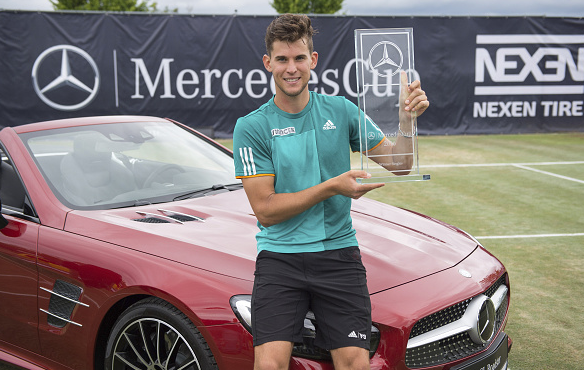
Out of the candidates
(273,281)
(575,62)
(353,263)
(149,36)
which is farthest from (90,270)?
(575,62)

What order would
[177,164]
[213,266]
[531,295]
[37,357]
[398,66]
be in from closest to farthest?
1. [213,266]
2. [398,66]
3. [37,357]
4. [177,164]
5. [531,295]

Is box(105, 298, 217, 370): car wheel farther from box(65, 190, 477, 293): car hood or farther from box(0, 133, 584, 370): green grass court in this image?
box(0, 133, 584, 370): green grass court

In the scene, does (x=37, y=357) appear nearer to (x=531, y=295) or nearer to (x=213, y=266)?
(x=213, y=266)

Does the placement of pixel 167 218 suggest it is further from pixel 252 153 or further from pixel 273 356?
pixel 273 356

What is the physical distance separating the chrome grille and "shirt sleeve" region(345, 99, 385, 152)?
761 mm

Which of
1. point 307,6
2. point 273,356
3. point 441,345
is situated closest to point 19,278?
point 273,356

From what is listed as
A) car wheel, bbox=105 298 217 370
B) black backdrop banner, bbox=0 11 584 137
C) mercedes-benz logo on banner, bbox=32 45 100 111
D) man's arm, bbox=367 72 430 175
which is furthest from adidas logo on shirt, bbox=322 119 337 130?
mercedes-benz logo on banner, bbox=32 45 100 111

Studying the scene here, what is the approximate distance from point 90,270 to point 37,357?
693 millimetres

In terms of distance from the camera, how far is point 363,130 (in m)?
2.53

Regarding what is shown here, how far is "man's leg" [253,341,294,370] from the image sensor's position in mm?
2148

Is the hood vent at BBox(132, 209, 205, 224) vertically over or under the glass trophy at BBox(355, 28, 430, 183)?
under

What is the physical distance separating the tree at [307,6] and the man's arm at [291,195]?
34767mm

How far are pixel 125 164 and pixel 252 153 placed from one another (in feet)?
5.26

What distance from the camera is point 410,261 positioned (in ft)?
8.98
